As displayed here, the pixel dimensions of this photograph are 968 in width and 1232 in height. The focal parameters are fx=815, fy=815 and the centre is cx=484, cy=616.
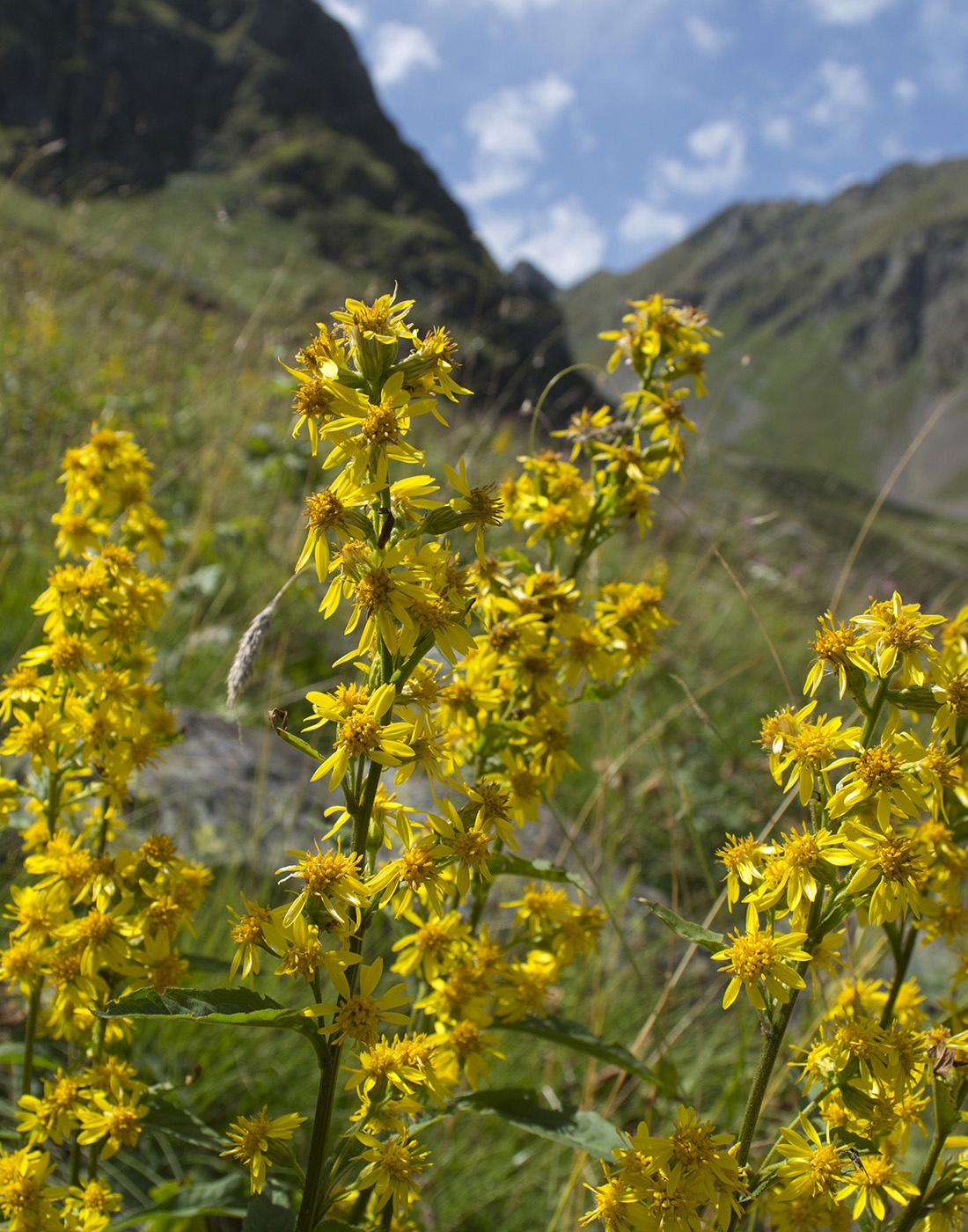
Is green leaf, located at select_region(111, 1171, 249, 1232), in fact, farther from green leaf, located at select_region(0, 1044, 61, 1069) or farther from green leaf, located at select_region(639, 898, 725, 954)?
green leaf, located at select_region(639, 898, 725, 954)

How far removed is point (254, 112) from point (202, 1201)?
6352 cm

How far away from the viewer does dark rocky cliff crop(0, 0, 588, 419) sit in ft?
120

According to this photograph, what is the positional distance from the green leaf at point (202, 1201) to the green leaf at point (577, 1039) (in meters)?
0.52

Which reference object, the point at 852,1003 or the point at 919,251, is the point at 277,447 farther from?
the point at 919,251

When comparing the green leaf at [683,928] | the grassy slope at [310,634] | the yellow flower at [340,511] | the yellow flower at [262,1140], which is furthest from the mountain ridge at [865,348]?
the yellow flower at [262,1140]

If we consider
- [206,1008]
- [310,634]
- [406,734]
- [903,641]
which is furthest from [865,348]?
[206,1008]

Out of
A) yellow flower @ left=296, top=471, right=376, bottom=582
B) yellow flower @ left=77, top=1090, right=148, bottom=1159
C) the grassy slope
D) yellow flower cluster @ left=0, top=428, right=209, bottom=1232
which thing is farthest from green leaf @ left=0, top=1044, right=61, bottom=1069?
yellow flower @ left=296, top=471, right=376, bottom=582

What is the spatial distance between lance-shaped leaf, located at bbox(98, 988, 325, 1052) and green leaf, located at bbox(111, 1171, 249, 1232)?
0.56 m

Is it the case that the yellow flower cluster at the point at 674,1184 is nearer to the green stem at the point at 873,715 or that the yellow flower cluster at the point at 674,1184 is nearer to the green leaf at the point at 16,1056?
the green stem at the point at 873,715

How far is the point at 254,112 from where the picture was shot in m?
53.2

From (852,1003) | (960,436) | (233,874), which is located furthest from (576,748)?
(960,436)

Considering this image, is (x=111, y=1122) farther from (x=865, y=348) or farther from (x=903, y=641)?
(x=865, y=348)

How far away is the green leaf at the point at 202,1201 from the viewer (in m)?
1.35

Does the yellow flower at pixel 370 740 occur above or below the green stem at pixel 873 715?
above
